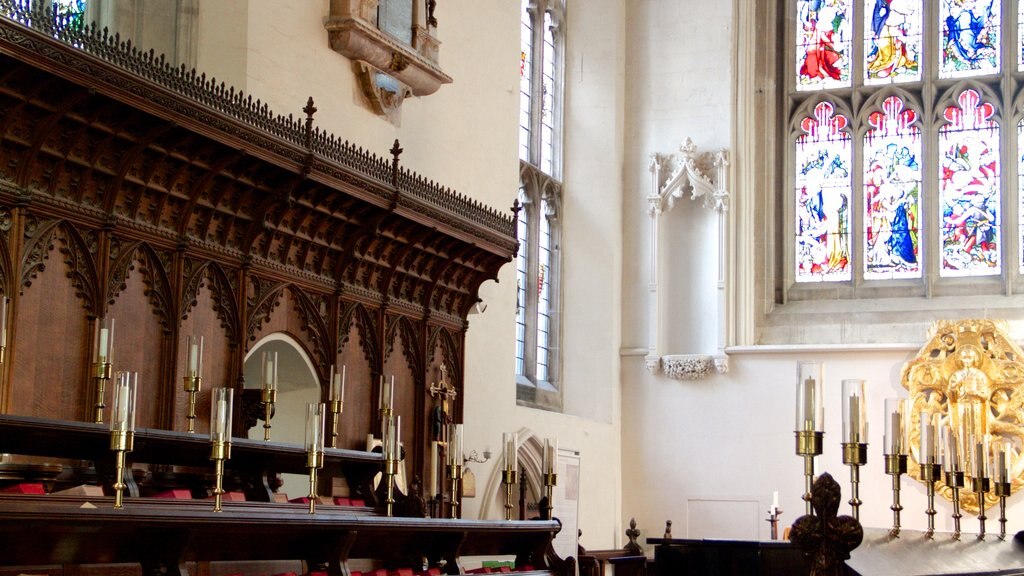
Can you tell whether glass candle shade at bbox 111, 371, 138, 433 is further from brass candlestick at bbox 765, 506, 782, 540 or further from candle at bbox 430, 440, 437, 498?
brass candlestick at bbox 765, 506, 782, 540

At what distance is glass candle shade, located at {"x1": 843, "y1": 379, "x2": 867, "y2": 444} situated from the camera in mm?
4793

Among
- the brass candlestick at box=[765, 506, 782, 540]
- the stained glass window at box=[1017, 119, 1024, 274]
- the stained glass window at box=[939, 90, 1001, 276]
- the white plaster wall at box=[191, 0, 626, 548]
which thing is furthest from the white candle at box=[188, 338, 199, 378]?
the stained glass window at box=[1017, 119, 1024, 274]

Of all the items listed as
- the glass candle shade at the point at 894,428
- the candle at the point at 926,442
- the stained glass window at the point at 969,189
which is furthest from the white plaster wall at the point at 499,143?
the glass candle shade at the point at 894,428

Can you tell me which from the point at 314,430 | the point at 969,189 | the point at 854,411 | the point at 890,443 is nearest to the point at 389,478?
the point at 314,430

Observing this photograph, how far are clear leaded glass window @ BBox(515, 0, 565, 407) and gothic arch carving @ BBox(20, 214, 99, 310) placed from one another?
25.1 feet

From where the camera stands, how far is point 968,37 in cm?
1589

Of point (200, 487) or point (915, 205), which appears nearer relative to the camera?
point (200, 487)

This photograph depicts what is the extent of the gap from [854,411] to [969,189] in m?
11.6

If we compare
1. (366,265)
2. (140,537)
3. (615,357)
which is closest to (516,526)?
(366,265)

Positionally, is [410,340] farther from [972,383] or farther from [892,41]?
[892,41]

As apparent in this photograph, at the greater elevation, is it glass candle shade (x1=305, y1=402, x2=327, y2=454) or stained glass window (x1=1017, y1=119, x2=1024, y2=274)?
stained glass window (x1=1017, y1=119, x2=1024, y2=274)

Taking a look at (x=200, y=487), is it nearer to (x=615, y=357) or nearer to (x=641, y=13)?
(x=615, y=357)

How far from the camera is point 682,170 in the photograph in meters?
16.0

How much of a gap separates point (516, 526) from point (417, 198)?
113 inches
